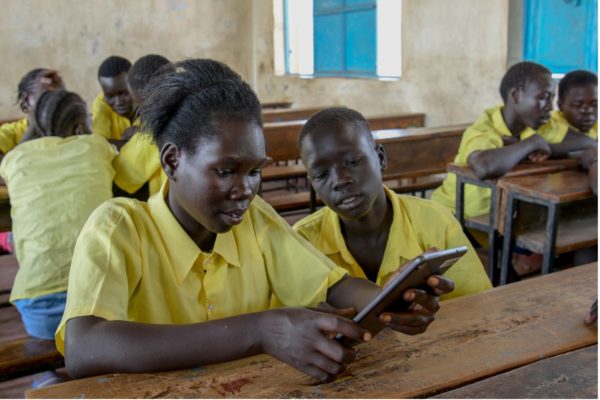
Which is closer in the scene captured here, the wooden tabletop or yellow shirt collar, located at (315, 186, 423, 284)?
yellow shirt collar, located at (315, 186, 423, 284)

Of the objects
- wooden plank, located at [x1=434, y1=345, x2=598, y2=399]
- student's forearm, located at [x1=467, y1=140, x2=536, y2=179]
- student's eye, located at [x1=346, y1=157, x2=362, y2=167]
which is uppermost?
student's eye, located at [x1=346, y1=157, x2=362, y2=167]

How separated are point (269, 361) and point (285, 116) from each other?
4890 millimetres

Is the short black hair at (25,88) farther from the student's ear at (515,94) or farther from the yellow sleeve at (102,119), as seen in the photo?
the student's ear at (515,94)

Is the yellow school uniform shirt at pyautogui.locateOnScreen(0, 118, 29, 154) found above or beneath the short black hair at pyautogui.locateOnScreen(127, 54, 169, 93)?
beneath

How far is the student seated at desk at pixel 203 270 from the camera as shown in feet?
3.22

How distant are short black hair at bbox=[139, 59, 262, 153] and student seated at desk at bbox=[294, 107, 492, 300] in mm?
452

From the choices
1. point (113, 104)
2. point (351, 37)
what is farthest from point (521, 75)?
point (351, 37)

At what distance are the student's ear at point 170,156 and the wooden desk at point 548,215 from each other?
165cm

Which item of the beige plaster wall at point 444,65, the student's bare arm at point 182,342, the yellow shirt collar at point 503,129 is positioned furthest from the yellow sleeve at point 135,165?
the beige plaster wall at point 444,65

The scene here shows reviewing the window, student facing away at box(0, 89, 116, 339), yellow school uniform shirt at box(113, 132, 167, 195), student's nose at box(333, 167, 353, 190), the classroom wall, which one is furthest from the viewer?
the window

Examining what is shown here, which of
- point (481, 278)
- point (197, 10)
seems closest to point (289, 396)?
point (481, 278)

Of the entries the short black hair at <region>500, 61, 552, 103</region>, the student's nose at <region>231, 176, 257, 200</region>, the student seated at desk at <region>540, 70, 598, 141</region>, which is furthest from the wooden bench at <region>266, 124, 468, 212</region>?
the student's nose at <region>231, 176, 257, 200</region>

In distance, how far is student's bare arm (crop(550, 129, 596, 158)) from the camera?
3039 millimetres

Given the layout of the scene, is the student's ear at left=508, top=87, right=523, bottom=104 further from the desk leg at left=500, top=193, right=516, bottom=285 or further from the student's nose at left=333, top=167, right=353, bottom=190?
the student's nose at left=333, top=167, right=353, bottom=190
